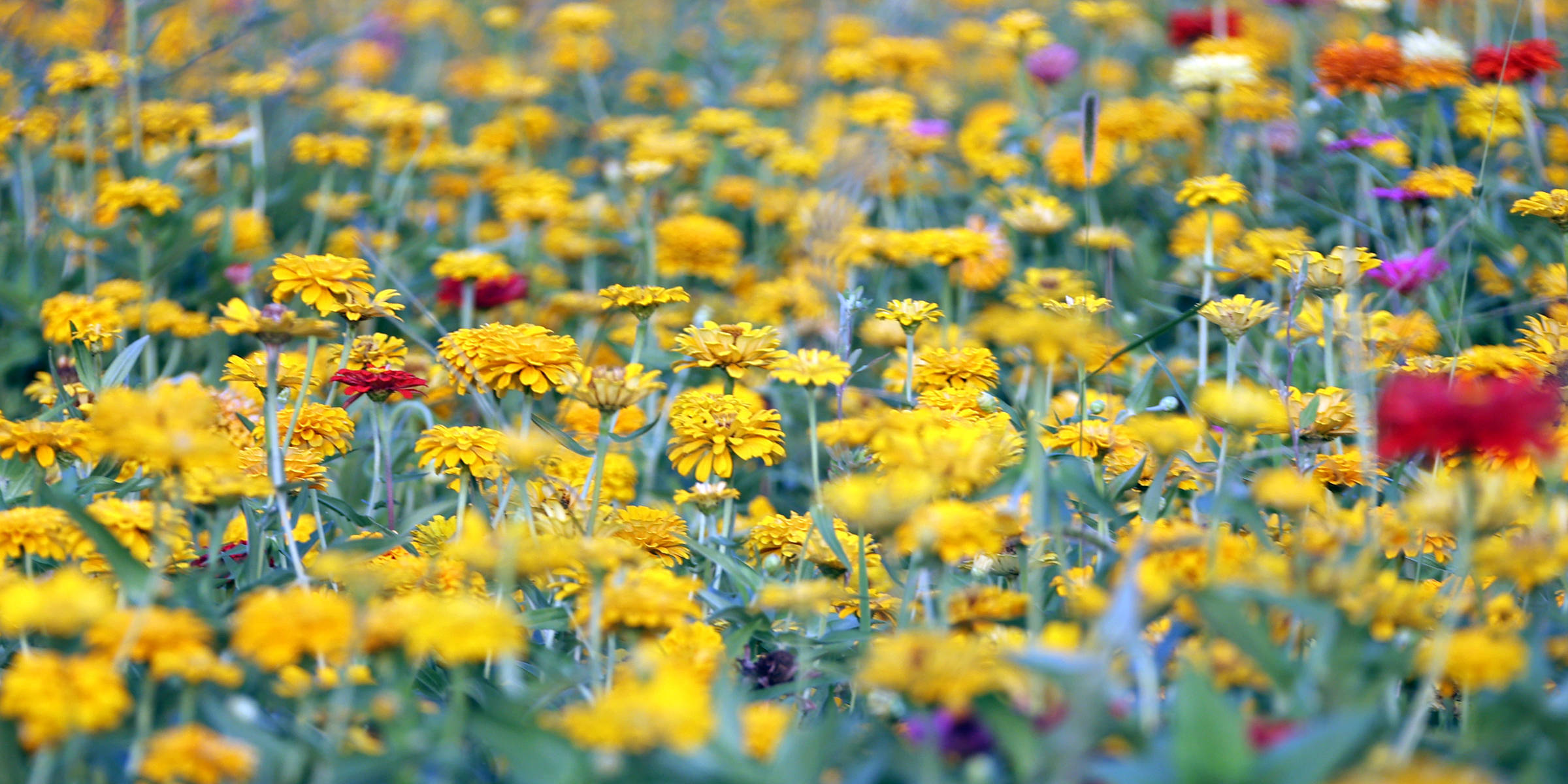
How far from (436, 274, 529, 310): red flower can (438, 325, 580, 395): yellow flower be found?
788 mm

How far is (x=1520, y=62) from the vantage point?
2.35 meters

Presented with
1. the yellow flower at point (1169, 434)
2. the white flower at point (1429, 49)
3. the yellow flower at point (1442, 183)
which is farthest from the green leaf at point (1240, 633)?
the white flower at point (1429, 49)

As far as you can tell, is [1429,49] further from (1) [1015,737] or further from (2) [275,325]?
(2) [275,325]

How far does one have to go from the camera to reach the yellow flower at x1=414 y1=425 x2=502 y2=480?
1630mm

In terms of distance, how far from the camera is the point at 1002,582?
1.65m

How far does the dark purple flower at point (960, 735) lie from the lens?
971 mm

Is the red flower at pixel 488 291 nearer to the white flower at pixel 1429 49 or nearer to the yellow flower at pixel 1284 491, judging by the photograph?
the yellow flower at pixel 1284 491

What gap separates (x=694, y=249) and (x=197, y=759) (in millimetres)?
2106

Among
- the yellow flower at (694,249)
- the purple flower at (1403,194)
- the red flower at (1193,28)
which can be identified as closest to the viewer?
the purple flower at (1403,194)

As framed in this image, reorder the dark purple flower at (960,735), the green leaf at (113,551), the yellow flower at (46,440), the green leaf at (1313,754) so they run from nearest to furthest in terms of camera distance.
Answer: the green leaf at (1313,754) → the dark purple flower at (960,735) → the green leaf at (113,551) → the yellow flower at (46,440)

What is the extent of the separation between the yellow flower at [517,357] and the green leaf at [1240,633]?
2.93 ft

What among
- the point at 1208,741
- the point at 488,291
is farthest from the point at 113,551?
the point at 488,291

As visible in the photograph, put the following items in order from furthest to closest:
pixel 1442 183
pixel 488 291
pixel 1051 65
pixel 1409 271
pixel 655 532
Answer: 1. pixel 1051 65
2. pixel 488 291
3. pixel 1442 183
4. pixel 1409 271
5. pixel 655 532

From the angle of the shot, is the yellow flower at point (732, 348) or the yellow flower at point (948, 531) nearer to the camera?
the yellow flower at point (948, 531)
